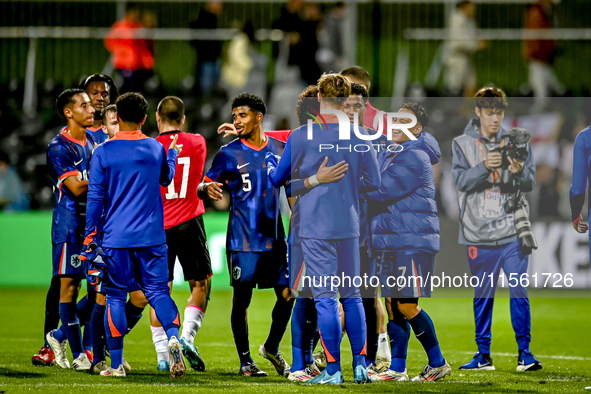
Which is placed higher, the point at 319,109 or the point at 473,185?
the point at 319,109

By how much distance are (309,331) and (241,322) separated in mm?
606

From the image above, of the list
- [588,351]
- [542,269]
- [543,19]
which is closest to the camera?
[542,269]

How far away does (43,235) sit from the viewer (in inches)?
527

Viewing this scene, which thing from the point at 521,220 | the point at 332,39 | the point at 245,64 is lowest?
the point at 521,220

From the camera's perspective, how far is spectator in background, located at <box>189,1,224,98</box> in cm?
1480

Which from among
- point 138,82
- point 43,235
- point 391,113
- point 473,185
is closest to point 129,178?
point 391,113

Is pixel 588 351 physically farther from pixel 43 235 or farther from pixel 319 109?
pixel 43 235

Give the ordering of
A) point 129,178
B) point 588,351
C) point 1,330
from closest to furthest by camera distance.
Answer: point 129,178, point 588,351, point 1,330

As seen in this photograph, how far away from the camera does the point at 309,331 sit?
21.6 feet

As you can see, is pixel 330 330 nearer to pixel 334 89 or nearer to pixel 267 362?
pixel 334 89

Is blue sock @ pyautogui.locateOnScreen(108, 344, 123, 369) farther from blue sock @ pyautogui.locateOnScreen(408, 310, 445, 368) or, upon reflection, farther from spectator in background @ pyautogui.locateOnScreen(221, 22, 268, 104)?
spectator in background @ pyautogui.locateOnScreen(221, 22, 268, 104)

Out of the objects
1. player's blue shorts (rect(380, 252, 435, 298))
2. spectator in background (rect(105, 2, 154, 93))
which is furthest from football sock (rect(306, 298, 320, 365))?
spectator in background (rect(105, 2, 154, 93))

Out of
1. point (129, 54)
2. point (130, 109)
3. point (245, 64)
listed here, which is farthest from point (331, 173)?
point (129, 54)

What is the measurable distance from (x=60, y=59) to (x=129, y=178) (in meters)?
9.54
